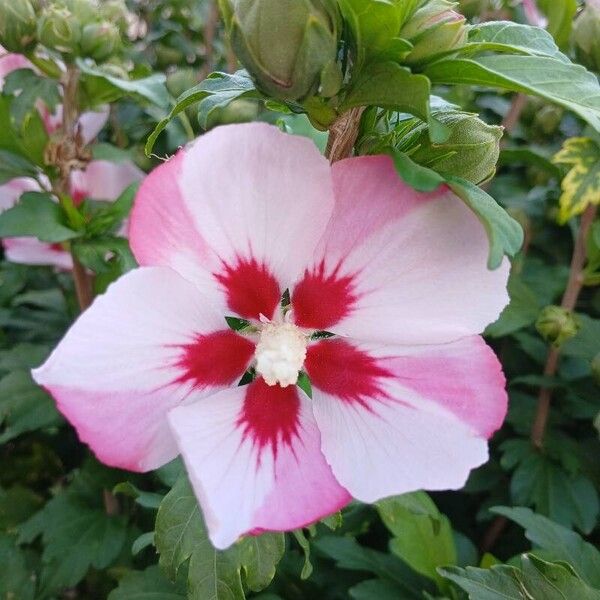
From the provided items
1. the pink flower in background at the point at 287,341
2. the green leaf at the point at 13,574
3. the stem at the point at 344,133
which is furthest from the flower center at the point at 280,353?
the green leaf at the point at 13,574

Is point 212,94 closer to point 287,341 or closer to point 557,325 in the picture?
point 287,341

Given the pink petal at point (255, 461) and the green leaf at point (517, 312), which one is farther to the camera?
the green leaf at point (517, 312)

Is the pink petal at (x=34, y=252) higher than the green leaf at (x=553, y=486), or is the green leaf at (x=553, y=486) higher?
the pink petal at (x=34, y=252)

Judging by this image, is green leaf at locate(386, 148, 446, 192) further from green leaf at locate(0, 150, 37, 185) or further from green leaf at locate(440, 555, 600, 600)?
green leaf at locate(0, 150, 37, 185)

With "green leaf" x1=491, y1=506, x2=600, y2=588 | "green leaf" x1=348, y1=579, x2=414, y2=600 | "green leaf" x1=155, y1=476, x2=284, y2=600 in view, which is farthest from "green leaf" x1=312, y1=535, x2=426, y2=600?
"green leaf" x1=155, y1=476, x2=284, y2=600

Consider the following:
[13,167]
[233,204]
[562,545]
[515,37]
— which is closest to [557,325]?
[562,545]

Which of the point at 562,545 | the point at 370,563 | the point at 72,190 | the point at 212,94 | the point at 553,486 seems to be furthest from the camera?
the point at 72,190

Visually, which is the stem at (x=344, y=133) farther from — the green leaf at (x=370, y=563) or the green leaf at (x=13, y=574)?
the green leaf at (x=13, y=574)
